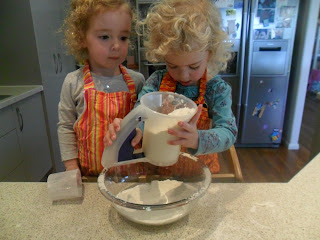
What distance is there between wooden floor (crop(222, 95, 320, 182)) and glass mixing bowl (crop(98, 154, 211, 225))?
174 centimetres

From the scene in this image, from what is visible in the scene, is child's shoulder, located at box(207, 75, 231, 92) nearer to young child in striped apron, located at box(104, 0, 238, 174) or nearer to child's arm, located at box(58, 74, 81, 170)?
young child in striped apron, located at box(104, 0, 238, 174)

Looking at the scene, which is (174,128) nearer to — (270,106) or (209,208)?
(209,208)

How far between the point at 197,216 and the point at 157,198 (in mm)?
102

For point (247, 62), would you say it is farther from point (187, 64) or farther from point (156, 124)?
point (156, 124)

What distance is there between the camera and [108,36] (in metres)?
0.87

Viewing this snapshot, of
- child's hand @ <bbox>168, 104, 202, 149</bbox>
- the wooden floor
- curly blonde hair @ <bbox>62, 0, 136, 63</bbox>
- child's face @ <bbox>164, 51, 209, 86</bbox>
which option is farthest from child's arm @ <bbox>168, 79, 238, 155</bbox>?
the wooden floor

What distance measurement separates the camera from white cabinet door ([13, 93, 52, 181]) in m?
1.80

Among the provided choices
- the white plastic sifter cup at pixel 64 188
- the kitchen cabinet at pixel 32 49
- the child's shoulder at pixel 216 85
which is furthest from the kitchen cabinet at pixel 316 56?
the white plastic sifter cup at pixel 64 188

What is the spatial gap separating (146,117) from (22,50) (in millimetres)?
1759

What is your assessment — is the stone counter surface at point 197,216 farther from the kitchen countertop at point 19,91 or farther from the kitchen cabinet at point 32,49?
the kitchen cabinet at point 32,49

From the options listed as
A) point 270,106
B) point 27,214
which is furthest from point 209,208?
point 270,106

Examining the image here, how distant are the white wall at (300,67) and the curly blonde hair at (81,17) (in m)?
2.23

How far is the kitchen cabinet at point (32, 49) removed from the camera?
1.83m

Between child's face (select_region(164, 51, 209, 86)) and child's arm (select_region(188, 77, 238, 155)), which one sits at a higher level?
child's face (select_region(164, 51, 209, 86))
